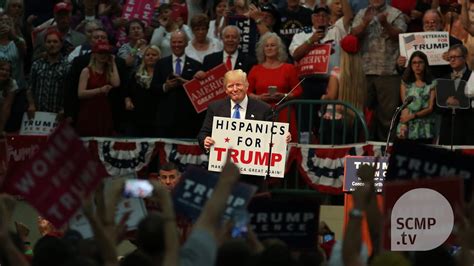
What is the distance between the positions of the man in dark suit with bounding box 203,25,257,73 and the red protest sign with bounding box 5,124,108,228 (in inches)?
406

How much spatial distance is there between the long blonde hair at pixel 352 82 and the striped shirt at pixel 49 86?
11.1ft

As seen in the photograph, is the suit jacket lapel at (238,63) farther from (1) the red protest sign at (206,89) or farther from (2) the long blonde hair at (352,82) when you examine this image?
(2) the long blonde hair at (352,82)

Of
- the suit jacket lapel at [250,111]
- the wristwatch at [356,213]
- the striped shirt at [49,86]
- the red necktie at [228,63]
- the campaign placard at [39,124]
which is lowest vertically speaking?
the wristwatch at [356,213]

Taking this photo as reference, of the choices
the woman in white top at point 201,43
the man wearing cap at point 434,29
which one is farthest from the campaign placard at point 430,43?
the woman in white top at point 201,43

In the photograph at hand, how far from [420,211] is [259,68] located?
7.97m

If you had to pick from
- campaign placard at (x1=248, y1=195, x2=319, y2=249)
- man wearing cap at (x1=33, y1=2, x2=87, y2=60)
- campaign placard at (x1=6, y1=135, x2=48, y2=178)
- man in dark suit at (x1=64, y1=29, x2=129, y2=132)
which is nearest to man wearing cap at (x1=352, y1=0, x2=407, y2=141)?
man in dark suit at (x1=64, y1=29, x2=129, y2=132)

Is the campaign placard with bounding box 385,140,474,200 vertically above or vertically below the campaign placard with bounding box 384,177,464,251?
above

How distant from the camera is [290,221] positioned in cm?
1020

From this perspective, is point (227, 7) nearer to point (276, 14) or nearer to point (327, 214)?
point (276, 14)

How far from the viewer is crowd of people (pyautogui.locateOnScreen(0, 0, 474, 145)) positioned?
18.8 metres

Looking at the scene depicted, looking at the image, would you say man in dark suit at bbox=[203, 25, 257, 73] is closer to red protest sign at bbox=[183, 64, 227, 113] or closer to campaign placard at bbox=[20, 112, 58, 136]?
red protest sign at bbox=[183, 64, 227, 113]

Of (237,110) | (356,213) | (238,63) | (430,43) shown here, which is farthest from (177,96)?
(356,213)

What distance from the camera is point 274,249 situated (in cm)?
870

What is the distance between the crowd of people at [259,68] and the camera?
739 inches
